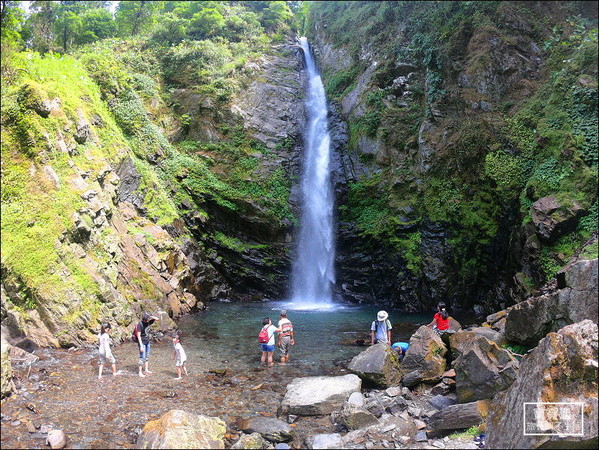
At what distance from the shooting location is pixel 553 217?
46.6 feet

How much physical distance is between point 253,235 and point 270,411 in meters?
16.9

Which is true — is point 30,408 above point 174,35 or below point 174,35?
below

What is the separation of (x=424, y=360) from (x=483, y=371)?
7.03 ft

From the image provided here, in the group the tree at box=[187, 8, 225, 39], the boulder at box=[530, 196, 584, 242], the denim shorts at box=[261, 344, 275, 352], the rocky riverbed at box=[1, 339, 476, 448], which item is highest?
the tree at box=[187, 8, 225, 39]

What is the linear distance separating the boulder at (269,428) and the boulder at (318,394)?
2.30ft

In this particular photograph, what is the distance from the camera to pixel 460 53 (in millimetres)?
22641

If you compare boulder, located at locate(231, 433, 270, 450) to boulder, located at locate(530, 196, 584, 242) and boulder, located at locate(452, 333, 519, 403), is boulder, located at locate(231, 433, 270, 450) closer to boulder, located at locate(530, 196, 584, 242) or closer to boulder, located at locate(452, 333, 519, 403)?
boulder, located at locate(452, 333, 519, 403)

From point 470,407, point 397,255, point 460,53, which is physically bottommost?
point 470,407

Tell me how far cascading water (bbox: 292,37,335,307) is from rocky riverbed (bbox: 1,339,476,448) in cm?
1337

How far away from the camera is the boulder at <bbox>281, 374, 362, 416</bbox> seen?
8.66m

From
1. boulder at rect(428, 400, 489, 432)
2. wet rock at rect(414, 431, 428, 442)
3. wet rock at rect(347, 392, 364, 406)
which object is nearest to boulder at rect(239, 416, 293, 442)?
wet rock at rect(347, 392, 364, 406)

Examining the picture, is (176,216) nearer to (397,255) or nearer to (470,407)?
(397,255)

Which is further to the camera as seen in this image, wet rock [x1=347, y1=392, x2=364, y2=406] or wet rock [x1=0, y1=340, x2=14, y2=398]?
wet rock [x1=347, y1=392, x2=364, y2=406]

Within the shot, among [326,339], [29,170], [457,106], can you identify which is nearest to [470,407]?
[326,339]
